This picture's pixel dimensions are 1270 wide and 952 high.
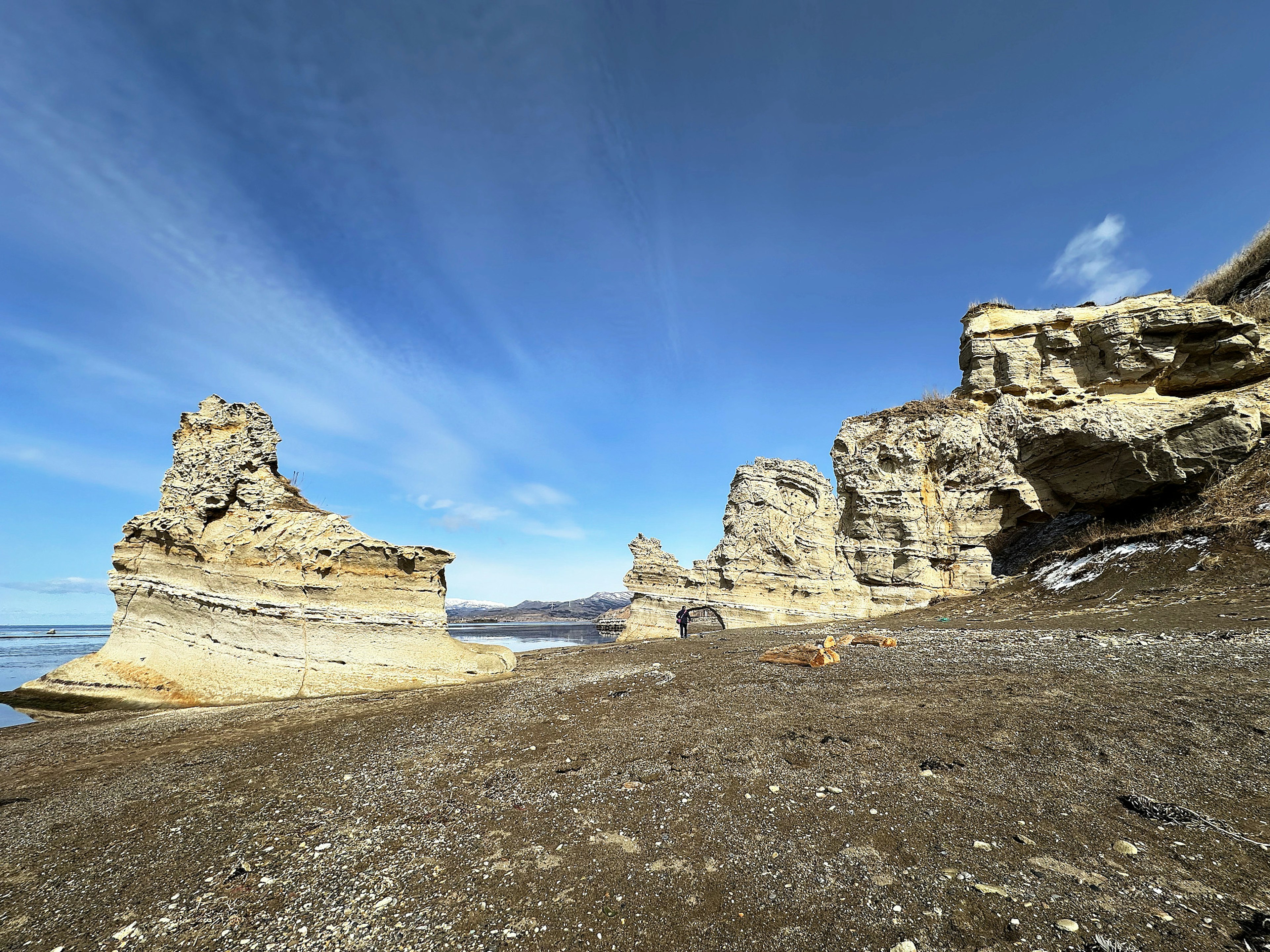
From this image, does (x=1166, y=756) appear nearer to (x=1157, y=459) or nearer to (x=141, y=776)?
(x=141, y=776)

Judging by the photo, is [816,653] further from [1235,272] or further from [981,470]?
[1235,272]

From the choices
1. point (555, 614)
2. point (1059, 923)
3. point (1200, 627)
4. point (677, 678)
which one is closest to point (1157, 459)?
point (1200, 627)

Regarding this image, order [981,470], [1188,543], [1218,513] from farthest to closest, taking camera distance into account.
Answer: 1. [981,470]
2. [1218,513]
3. [1188,543]

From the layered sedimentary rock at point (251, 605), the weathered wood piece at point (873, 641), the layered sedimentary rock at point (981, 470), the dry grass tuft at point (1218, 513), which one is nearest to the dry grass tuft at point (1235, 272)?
the layered sedimentary rock at point (981, 470)

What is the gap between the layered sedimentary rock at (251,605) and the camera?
10266mm

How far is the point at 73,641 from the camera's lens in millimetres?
36688

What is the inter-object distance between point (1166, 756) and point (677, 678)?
22.4 feet

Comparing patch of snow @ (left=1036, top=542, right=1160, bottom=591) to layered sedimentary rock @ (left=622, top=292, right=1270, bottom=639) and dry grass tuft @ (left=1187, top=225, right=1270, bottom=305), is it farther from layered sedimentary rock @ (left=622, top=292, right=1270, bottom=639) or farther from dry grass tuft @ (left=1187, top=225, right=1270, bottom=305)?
dry grass tuft @ (left=1187, top=225, right=1270, bottom=305)

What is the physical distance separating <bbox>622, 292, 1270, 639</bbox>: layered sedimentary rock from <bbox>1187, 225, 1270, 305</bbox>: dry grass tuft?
5874mm

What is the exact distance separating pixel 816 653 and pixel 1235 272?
115 feet

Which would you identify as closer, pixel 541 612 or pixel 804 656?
pixel 804 656

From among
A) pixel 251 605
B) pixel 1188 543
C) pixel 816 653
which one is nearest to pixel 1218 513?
pixel 1188 543

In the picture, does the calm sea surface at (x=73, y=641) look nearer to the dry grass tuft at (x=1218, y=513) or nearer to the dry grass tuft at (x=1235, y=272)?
the dry grass tuft at (x=1218, y=513)

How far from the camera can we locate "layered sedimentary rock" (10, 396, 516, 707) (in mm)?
10266
